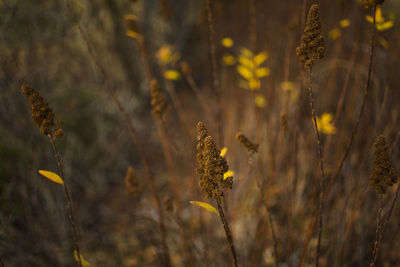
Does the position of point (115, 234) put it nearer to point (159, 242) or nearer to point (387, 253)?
point (159, 242)

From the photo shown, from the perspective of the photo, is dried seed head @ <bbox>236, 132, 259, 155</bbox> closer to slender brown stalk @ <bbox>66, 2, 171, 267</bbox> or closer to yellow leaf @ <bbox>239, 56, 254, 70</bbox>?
slender brown stalk @ <bbox>66, 2, 171, 267</bbox>

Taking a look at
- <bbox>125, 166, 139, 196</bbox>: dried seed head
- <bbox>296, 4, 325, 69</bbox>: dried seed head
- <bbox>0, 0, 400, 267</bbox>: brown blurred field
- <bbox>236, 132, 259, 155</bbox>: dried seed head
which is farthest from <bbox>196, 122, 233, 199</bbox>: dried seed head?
<bbox>125, 166, 139, 196</bbox>: dried seed head

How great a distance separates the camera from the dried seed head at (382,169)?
742 millimetres

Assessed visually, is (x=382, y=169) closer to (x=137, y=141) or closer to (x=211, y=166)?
(x=211, y=166)

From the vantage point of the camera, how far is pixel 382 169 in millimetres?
756

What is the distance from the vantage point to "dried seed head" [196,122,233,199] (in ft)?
2.09

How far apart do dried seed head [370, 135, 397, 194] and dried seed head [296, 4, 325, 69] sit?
0.29 metres

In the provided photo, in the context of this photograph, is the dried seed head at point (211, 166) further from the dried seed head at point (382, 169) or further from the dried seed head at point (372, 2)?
the dried seed head at point (372, 2)

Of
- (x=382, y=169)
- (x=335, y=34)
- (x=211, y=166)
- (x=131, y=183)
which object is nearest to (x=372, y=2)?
(x=382, y=169)

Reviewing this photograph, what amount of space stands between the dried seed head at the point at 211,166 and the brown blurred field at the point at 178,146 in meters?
0.44

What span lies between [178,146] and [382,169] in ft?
5.14

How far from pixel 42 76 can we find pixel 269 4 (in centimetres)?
246

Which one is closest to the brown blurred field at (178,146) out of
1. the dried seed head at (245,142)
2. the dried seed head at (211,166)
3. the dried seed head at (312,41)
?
the dried seed head at (245,142)

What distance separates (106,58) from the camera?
9.74 ft
